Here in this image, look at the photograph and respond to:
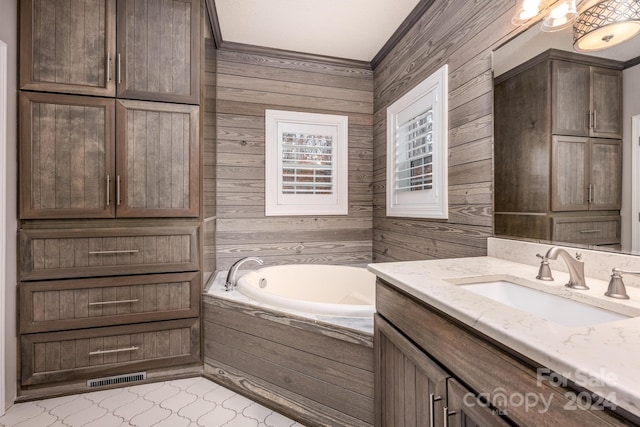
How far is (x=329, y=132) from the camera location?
2787 mm

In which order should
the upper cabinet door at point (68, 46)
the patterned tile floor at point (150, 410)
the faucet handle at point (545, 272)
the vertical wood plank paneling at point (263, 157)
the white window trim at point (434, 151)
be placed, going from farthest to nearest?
the vertical wood plank paneling at point (263, 157) → the white window trim at point (434, 151) → the upper cabinet door at point (68, 46) → the patterned tile floor at point (150, 410) → the faucet handle at point (545, 272)

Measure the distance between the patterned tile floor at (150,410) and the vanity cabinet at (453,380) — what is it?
2.43 ft

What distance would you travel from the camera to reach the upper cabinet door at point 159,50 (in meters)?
1.77

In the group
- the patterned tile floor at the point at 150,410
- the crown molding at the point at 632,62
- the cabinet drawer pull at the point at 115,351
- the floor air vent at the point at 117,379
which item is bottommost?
the patterned tile floor at the point at 150,410

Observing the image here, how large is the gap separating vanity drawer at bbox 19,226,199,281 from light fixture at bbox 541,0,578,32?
6.71 feet

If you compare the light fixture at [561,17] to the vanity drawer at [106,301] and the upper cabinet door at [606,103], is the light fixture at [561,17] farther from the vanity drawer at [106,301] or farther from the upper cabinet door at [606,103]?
the vanity drawer at [106,301]

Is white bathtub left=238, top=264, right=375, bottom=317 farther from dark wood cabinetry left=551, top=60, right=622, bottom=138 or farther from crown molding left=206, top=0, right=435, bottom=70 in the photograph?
crown molding left=206, top=0, right=435, bottom=70

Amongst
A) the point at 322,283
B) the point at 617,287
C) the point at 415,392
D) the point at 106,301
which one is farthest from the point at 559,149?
the point at 106,301

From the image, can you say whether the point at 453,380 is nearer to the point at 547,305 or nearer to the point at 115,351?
the point at 547,305

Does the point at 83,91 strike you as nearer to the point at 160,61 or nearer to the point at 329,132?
the point at 160,61

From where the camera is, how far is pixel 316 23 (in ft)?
7.50

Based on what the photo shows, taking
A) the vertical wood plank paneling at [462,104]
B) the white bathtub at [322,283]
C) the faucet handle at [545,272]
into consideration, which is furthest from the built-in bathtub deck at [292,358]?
the vertical wood plank paneling at [462,104]

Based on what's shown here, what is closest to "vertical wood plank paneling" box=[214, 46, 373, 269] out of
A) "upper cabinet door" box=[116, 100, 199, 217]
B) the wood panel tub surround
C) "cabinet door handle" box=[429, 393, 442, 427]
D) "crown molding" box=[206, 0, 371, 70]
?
"crown molding" box=[206, 0, 371, 70]

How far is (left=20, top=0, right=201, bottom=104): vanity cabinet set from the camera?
167cm
